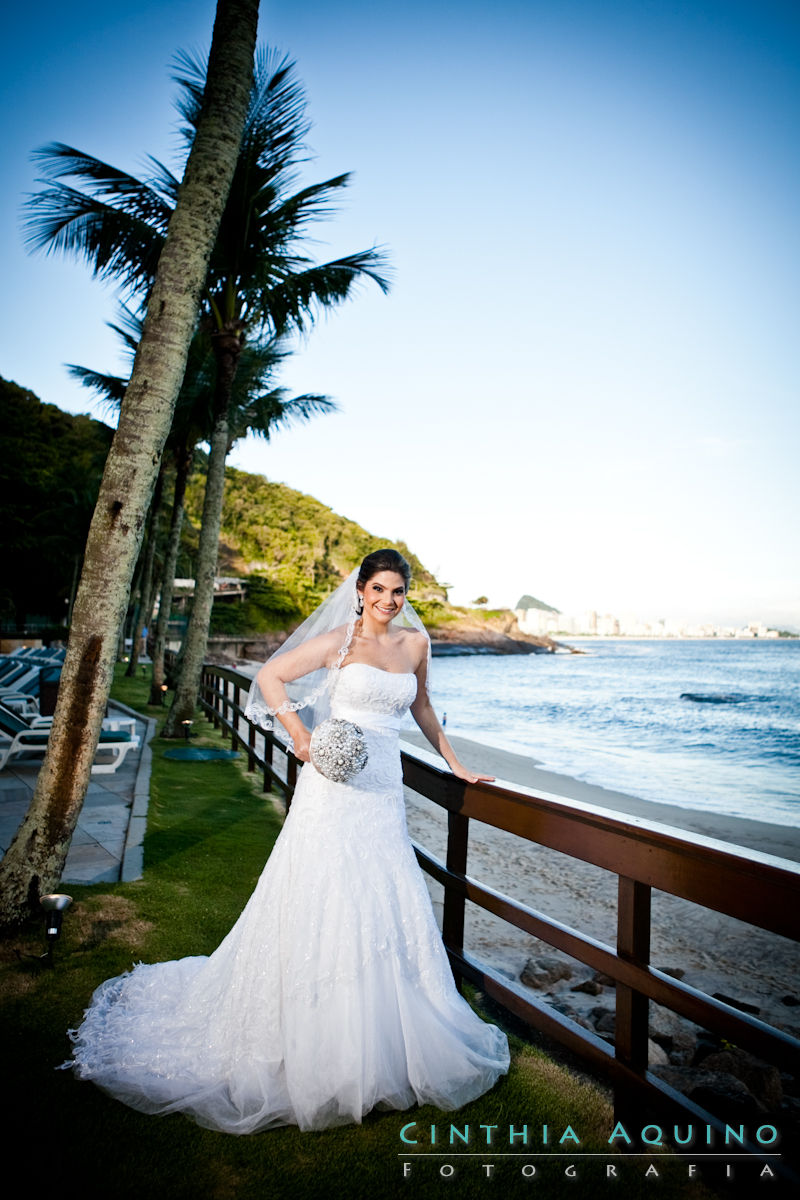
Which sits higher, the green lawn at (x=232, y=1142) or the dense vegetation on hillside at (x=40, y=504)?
the dense vegetation on hillside at (x=40, y=504)

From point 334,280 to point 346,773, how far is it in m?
9.35

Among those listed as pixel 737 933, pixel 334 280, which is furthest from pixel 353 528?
pixel 737 933

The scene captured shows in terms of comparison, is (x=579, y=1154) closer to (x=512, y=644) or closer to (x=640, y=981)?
(x=640, y=981)

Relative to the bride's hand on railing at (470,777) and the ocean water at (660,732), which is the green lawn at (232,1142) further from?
the ocean water at (660,732)

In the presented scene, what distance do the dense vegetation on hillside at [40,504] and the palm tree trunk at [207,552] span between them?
24678mm

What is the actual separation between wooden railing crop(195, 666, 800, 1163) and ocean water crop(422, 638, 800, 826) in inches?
168

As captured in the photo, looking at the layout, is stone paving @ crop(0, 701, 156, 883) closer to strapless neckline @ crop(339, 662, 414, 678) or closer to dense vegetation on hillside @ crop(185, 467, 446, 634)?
strapless neckline @ crop(339, 662, 414, 678)

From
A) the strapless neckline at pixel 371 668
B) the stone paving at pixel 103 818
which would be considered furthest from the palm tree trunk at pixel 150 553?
the strapless neckline at pixel 371 668

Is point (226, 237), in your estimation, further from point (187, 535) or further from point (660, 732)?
point (187, 535)

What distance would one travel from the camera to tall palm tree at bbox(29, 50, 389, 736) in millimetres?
8102

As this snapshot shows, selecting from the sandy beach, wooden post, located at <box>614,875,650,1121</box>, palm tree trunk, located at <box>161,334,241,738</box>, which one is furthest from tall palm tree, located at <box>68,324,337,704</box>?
wooden post, located at <box>614,875,650,1121</box>

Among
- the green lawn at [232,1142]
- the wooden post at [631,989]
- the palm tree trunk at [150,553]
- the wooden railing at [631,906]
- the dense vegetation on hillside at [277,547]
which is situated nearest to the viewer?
the wooden railing at [631,906]

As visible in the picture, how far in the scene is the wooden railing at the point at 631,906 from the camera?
65.7 inches

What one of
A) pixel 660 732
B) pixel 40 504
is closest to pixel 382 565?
pixel 660 732
